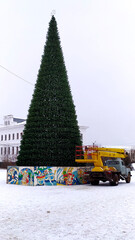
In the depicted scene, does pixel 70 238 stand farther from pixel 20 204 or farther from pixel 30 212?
pixel 20 204

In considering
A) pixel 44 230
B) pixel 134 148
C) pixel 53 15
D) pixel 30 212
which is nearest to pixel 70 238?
pixel 44 230

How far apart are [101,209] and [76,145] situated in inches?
479

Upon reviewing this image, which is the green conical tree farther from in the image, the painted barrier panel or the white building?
the white building

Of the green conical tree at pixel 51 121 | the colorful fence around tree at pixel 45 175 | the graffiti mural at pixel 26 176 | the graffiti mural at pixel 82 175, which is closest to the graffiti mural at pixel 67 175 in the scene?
the colorful fence around tree at pixel 45 175

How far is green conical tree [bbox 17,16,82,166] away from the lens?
21.4 meters

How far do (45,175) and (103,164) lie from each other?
14.0 ft

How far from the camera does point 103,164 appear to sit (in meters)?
21.0

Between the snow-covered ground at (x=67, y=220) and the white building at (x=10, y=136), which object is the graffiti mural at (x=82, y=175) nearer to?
the snow-covered ground at (x=67, y=220)

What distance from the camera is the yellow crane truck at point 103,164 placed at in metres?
19.9

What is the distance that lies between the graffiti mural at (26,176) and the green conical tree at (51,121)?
Answer: 1.20 meters

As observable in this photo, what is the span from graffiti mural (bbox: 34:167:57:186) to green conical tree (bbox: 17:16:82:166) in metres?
1.41

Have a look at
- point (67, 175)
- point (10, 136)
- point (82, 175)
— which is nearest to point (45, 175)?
point (67, 175)

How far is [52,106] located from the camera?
22.2 meters

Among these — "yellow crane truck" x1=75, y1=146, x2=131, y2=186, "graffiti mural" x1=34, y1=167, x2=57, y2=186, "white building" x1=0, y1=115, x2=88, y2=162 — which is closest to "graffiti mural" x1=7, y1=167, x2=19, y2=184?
"graffiti mural" x1=34, y1=167, x2=57, y2=186
